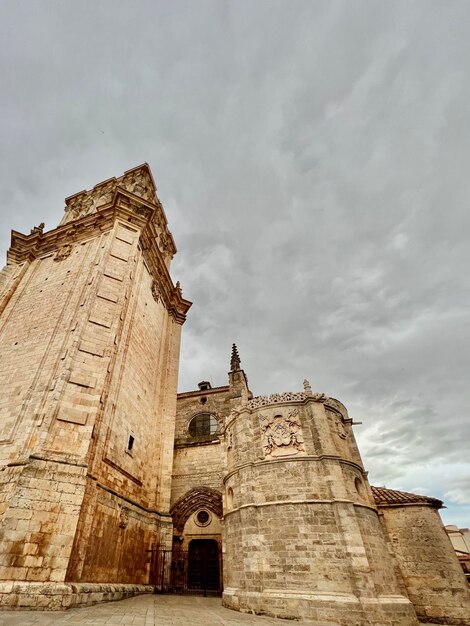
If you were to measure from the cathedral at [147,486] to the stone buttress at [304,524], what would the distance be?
41 millimetres

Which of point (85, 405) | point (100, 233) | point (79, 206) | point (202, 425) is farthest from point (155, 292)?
point (85, 405)

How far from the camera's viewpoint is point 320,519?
30.5ft

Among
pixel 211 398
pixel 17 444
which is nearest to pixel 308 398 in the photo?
pixel 17 444

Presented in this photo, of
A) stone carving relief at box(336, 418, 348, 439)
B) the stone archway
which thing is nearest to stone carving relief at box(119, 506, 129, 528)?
the stone archway

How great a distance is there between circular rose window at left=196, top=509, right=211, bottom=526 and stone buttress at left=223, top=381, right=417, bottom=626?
436 centimetres

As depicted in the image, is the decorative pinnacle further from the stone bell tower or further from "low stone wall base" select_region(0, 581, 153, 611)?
"low stone wall base" select_region(0, 581, 153, 611)

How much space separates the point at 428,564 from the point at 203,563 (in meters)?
9.26

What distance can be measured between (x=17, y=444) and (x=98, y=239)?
408 inches

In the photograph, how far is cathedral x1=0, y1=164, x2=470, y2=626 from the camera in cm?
820

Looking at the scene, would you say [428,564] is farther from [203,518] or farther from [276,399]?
[203,518]

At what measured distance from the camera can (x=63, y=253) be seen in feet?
55.0

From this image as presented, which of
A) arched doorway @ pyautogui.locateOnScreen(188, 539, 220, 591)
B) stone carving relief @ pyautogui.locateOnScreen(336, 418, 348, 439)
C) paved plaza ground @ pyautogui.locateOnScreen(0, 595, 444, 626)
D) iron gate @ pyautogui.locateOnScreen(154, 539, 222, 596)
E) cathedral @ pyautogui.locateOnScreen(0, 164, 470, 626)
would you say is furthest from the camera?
arched doorway @ pyautogui.locateOnScreen(188, 539, 220, 591)

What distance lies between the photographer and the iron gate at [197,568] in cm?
1373

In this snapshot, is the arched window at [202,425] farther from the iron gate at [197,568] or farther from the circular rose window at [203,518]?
the iron gate at [197,568]
